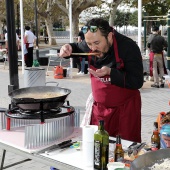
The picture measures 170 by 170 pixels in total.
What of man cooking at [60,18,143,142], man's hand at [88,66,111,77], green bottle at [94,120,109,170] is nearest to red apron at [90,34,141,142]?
man cooking at [60,18,143,142]

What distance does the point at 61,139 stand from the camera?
2.68 meters

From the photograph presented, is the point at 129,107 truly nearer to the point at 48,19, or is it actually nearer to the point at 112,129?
the point at 112,129

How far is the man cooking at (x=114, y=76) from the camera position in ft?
8.64

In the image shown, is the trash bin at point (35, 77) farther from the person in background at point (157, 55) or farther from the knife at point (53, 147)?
the knife at point (53, 147)

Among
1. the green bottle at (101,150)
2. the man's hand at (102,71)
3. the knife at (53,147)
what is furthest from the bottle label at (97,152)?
the man's hand at (102,71)

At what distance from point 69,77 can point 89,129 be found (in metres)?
8.88

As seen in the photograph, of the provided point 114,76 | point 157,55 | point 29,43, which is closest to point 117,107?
point 114,76

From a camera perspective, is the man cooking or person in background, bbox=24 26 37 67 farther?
person in background, bbox=24 26 37 67

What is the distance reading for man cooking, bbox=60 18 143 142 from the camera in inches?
104

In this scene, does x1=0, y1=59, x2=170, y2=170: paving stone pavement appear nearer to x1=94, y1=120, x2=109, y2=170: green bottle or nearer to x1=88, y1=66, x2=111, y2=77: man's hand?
x1=88, y1=66, x2=111, y2=77: man's hand

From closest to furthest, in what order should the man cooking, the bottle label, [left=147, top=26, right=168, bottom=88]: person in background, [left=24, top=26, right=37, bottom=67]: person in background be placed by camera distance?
the bottle label → the man cooking → [left=147, top=26, right=168, bottom=88]: person in background → [left=24, top=26, right=37, bottom=67]: person in background

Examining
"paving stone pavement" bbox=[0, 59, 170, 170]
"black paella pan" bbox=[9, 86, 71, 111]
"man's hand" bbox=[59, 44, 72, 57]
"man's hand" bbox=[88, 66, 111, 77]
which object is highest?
"man's hand" bbox=[59, 44, 72, 57]

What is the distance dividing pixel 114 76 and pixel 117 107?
1.09ft

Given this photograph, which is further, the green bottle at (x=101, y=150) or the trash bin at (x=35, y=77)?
the trash bin at (x=35, y=77)
